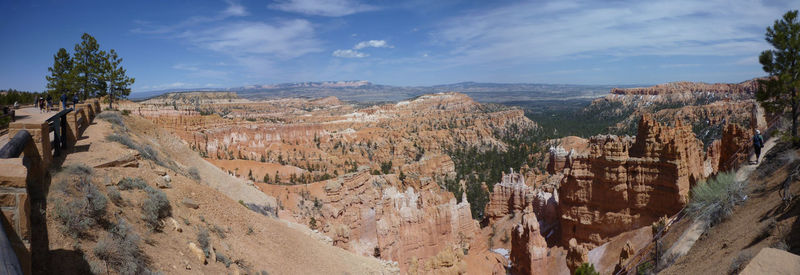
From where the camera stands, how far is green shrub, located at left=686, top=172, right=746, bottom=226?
365 inches

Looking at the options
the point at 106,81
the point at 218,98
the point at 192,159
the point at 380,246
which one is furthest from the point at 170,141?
the point at 218,98

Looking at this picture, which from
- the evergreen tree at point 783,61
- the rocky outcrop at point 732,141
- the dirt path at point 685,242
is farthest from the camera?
the rocky outcrop at point 732,141

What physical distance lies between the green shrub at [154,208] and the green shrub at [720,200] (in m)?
12.6

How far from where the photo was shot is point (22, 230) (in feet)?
12.8

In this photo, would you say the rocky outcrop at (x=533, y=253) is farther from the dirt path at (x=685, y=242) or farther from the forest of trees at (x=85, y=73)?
the forest of trees at (x=85, y=73)

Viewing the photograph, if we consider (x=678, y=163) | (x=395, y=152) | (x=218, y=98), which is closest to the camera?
(x=678, y=163)

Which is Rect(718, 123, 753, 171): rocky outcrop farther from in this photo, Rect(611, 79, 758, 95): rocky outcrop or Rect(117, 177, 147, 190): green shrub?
Rect(611, 79, 758, 95): rocky outcrop

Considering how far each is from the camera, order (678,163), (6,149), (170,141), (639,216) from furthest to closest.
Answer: (170,141)
(639,216)
(678,163)
(6,149)

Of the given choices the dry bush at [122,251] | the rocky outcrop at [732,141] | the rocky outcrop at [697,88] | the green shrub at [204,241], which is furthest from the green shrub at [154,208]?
the rocky outcrop at [697,88]

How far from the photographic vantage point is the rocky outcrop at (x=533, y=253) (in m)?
21.1

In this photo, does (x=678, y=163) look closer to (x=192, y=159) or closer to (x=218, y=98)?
(x=192, y=159)

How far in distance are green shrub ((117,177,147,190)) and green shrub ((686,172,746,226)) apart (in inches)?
526

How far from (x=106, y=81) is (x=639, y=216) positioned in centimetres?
3394

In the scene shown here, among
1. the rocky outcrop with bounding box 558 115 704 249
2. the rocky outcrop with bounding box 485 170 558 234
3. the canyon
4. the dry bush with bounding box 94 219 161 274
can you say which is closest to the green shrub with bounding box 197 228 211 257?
the dry bush with bounding box 94 219 161 274
